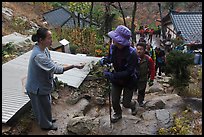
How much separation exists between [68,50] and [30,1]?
1515cm

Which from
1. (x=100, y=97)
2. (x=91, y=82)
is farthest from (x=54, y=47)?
(x=100, y=97)

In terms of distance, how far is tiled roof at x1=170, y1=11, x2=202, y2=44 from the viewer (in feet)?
49.6

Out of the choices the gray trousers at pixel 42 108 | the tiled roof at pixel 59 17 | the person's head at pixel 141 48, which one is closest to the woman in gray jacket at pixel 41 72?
the gray trousers at pixel 42 108

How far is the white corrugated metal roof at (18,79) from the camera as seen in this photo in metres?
5.09

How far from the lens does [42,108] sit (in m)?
4.62

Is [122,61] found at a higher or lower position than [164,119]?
higher

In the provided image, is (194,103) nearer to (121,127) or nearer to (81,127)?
(121,127)

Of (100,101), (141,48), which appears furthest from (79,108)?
(141,48)

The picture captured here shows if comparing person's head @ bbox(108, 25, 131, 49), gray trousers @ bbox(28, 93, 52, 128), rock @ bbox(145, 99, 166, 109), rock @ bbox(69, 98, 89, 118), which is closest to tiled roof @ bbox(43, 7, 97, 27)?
rock @ bbox(69, 98, 89, 118)

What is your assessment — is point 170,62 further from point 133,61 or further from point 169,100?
point 133,61

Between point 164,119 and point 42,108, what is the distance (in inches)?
81.4

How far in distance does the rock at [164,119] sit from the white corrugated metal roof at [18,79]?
7.65 ft

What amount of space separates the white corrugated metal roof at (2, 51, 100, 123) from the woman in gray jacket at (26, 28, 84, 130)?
23.0 inches

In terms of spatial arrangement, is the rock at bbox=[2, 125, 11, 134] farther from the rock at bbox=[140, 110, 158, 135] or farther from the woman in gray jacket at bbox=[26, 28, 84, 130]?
the rock at bbox=[140, 110, 158, 135]
